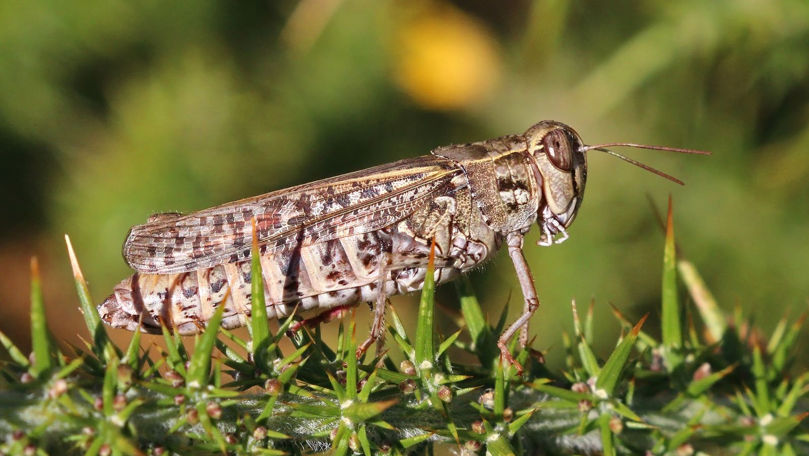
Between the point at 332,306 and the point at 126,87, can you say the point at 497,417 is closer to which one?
the point at 332,306

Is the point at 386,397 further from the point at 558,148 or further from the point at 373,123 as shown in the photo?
the point at 373,123

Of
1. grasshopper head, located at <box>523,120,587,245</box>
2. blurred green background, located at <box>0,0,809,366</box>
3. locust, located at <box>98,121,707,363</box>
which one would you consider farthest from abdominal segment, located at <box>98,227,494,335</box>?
blurred green background, located at <box>0,0,809,366</box>

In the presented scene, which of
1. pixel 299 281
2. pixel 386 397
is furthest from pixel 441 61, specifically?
pixel 386 397

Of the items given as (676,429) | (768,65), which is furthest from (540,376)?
(768,65)

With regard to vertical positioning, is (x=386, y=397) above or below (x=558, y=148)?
below

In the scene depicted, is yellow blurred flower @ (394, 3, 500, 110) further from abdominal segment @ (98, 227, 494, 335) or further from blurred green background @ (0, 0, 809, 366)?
abdominal segment @ (98, 227, 494, 335)

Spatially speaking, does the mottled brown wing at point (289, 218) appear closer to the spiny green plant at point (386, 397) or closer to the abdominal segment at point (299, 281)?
the abdominal segment at point (299, 281)
